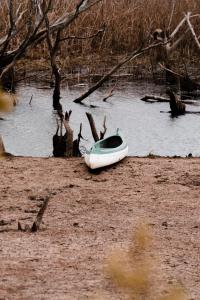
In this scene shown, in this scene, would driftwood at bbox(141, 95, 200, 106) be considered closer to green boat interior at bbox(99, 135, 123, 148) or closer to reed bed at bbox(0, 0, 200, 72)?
reed bed at bbox(0, 0, 200, 72)

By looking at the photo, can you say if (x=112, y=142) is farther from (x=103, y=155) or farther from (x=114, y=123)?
(x=114, y=123)

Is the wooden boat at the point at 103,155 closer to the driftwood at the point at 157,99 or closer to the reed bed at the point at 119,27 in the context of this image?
the driftwood at the point at 157,99

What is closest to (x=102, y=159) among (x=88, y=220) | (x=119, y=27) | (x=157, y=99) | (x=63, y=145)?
(x=63, y=145)

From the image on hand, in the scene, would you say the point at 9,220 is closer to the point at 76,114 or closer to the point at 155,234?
the point at 155,234

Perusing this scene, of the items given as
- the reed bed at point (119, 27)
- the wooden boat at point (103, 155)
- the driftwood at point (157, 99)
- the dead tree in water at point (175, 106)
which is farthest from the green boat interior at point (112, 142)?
the reed bed at point (119, 27)

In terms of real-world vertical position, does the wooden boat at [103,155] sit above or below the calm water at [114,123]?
above

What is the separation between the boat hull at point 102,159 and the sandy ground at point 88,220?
0.29 feet

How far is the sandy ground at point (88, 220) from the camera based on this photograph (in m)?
5.68

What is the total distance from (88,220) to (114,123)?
836 cm

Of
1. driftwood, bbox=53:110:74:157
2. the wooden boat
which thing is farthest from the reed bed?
the wooden boat

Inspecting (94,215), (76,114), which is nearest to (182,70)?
(76,114)

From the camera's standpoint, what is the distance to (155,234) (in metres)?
7.17

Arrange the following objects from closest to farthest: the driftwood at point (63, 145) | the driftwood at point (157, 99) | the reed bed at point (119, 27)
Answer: the driftwood at point (63, 145), the driftwood at point (157, 99), the reed bed at point (119, 27)

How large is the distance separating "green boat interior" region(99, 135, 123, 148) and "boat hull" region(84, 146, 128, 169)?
0.62m
